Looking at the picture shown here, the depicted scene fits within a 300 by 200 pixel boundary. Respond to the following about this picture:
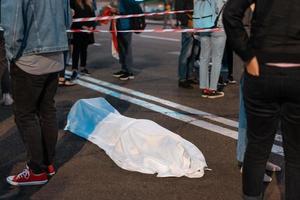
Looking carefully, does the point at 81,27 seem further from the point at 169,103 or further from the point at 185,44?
the point at 169,103

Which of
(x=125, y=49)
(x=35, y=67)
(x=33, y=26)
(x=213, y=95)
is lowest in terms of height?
Answer: (x=213, y=95)

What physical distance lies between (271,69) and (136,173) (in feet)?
6.27

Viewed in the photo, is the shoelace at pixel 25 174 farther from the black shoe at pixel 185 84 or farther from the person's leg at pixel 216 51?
the black shoe at pixel 185 84

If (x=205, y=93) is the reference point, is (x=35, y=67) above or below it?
above

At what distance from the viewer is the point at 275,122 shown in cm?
299

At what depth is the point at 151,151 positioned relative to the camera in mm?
4531

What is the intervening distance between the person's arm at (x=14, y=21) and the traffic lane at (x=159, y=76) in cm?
334

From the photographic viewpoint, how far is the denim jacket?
365 cm

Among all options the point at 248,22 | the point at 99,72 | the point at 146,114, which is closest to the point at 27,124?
the point at 248,22

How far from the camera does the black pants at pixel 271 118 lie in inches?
111

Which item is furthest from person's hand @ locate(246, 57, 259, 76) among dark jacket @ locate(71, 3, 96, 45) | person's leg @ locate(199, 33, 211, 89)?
dark jacket @ locate(71, 3, 96, 45)

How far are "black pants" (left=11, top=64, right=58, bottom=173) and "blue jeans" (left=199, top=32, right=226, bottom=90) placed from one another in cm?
356

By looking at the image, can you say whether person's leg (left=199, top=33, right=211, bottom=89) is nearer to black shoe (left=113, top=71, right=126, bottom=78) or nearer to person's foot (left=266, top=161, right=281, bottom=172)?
black shoe (left=113, top=71, right=126, bottom=78)

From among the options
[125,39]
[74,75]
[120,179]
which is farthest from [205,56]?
[120,179]
